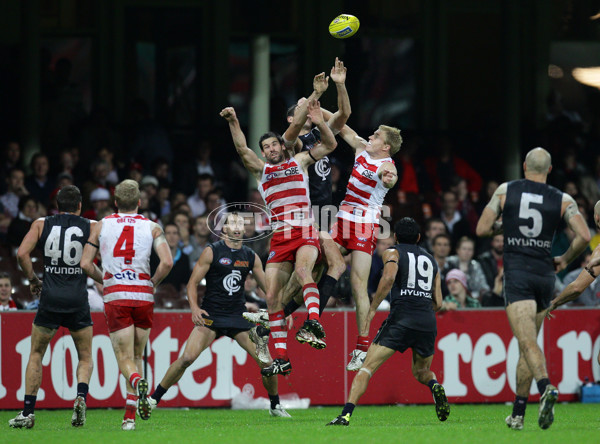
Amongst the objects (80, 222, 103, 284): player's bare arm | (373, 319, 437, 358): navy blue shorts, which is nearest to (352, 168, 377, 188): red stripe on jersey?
(373, 319, 437, 358): navy blue shorts

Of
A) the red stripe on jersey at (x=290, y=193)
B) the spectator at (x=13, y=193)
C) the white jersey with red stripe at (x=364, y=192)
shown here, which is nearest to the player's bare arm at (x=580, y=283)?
the white jersey with red stripe at (x=364, y=192)

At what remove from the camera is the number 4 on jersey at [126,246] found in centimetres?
1142

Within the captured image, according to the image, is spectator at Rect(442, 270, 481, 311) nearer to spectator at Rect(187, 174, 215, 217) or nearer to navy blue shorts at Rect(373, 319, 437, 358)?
navy blue shorts at Rect(373, 319, 437, 358)

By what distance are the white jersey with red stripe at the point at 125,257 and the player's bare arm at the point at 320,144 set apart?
1.94m

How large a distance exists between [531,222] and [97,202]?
25.7ft

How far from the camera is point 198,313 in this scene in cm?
1333

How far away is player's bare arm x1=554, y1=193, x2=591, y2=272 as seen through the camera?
1073 cm

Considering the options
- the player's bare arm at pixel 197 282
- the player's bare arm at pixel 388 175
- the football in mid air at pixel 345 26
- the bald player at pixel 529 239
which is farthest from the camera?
the player's bare arm at pixel 197 282

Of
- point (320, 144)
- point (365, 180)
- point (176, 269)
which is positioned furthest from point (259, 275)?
point (176, 269)

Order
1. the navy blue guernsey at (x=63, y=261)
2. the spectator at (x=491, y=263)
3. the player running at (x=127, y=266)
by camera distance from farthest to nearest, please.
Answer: the spectator at (x=491, y=263), the navy blue guernsey at (x=63, y=261), the player running at (x=127, y=266)

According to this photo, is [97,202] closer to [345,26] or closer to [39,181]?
[39,181]

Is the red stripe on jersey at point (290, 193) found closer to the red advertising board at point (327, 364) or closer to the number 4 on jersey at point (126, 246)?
the number 4 on jersey at point (126, 246)

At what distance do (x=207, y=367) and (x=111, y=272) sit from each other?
165 inches

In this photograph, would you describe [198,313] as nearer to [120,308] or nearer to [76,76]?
[120,308]
